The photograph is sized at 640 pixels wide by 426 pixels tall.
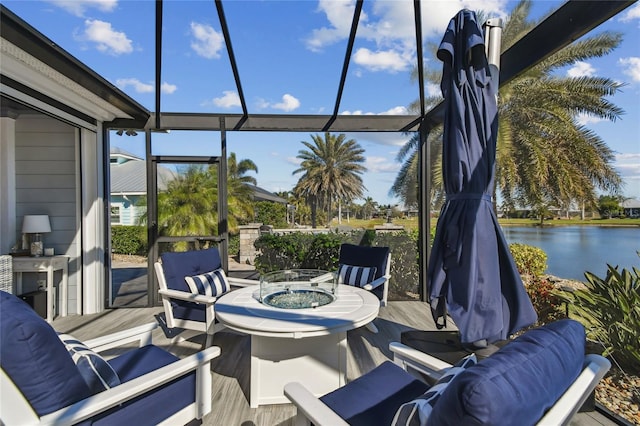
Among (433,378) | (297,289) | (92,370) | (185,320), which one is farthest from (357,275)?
(92,370)

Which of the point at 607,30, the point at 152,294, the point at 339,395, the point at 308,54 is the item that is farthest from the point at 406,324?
the point at 607,30

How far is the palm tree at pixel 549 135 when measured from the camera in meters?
5.03

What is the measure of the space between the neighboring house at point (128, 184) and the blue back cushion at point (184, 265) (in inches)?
63.8

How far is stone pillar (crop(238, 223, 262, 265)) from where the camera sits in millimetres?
6098

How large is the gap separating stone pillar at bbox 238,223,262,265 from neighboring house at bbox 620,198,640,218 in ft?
16.4

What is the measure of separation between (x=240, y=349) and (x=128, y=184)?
3.06 meters

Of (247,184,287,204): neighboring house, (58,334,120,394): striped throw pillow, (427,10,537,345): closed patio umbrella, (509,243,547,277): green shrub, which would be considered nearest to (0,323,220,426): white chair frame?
(58,334,120,394): striped throw pillow

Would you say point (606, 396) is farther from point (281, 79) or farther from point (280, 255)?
point (281, 79)

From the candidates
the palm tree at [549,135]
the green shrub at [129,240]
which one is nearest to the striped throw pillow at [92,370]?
the green shrub at [129,240]

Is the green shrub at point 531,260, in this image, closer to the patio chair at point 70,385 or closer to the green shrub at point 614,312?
the green shrub at point 614,312

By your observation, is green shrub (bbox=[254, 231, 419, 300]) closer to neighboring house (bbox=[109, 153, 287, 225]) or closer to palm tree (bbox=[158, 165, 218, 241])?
palm tree (bbox=[158, 165, 218, 241])

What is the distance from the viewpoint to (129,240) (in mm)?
4879

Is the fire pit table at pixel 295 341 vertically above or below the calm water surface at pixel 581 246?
below

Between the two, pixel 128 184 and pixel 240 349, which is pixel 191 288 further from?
pixel 128 184
